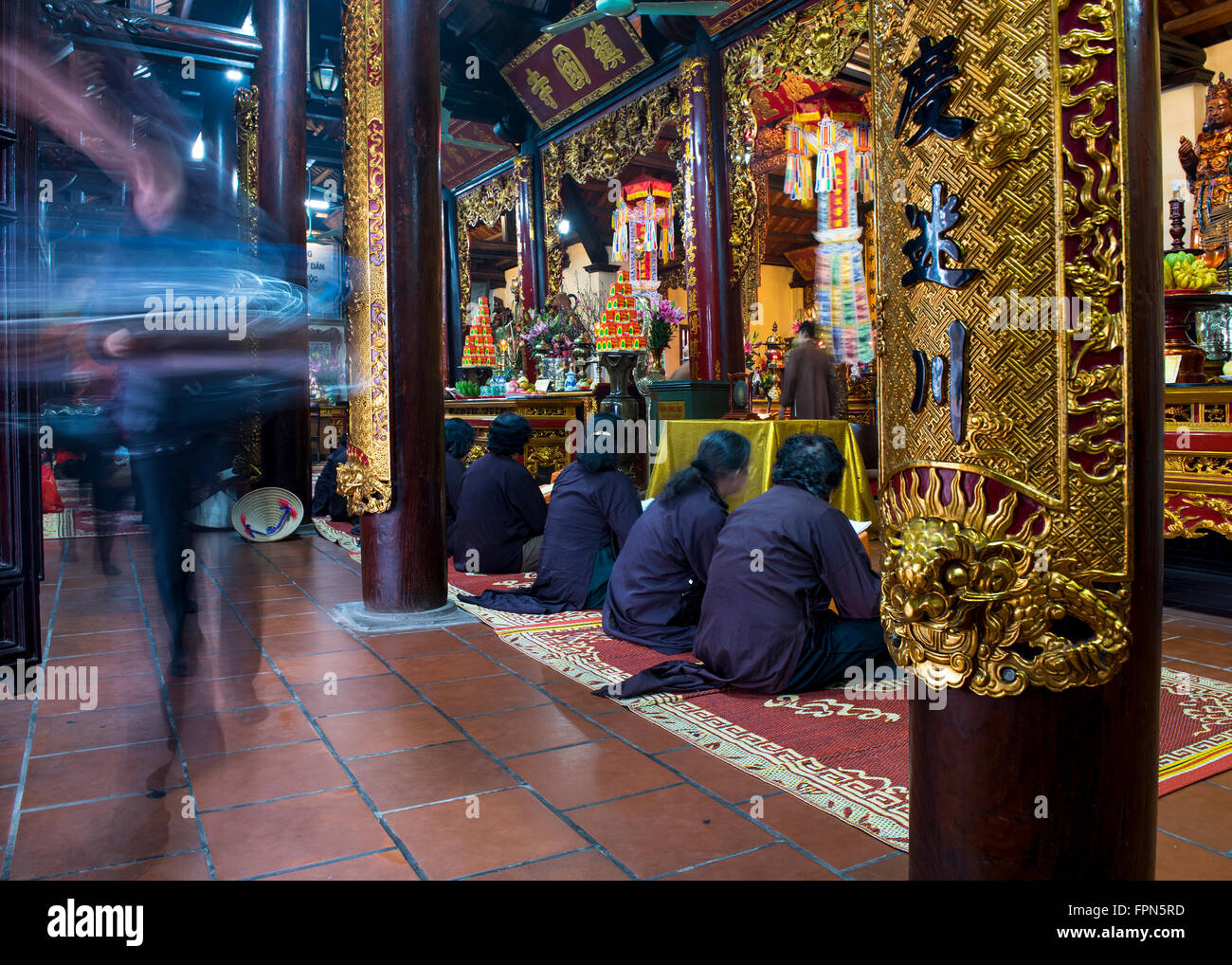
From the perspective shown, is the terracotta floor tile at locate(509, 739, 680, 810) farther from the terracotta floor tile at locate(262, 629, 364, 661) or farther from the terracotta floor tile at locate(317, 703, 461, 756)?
the terracotta floor tile at locate(262, 629, 364, 661)

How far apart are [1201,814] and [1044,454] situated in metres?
1.55

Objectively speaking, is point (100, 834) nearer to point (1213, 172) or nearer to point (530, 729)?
point (530, 729)

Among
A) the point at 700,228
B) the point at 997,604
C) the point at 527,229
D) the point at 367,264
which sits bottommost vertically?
the point at 997,604

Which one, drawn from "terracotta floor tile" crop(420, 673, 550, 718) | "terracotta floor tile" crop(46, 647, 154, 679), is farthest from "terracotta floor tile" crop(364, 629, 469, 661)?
"terracotta floor tile" crop(46, 647, 154, 679)

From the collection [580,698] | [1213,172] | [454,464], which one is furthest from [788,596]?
[1213,172]

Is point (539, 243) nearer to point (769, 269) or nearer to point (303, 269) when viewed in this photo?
point (303, 269)

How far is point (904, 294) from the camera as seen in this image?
127 cm

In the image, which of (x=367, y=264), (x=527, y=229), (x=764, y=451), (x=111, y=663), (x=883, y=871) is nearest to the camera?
(x=883, y=871)

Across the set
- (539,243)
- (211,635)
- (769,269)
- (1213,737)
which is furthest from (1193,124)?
(769,269)

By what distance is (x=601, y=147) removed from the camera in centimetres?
955

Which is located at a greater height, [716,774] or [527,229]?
[527,229]

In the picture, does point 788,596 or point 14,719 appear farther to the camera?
point 788,596

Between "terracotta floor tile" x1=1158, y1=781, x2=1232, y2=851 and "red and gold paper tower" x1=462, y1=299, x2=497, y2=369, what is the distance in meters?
8.83

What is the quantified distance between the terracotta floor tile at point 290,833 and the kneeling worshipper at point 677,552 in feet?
5.62
